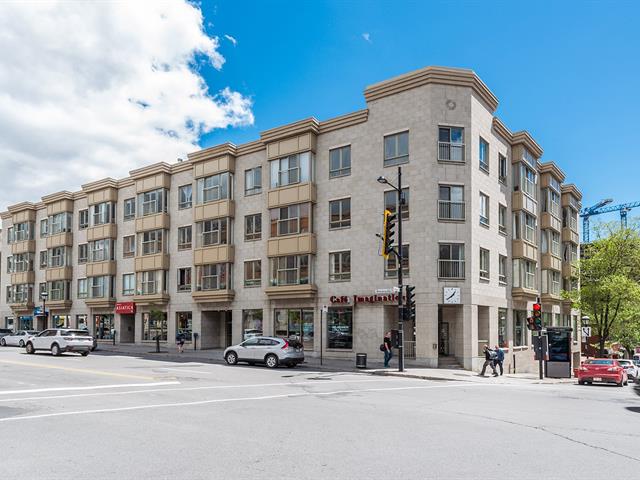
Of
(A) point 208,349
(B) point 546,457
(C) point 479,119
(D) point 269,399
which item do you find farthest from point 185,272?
(B) point 546,457

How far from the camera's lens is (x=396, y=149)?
31.2 m

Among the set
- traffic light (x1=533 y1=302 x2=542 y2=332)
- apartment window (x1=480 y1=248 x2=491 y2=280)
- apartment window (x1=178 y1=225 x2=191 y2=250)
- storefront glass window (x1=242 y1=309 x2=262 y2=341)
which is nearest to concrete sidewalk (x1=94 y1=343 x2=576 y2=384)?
traffic light (x1=533 y1=302 x2=542 y2=332)

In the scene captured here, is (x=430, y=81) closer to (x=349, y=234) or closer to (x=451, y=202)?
(x=451, y=202)

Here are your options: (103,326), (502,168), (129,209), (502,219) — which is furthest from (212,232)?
(502,168)

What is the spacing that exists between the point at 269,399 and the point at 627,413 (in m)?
9.13

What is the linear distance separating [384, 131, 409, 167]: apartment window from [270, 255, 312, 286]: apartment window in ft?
25.8

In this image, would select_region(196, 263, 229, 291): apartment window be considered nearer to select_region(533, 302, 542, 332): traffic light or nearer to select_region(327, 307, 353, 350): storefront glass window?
select_region(327, 307, 353, 350): storefront glass window

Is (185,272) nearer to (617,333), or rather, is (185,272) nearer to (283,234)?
(283,234)

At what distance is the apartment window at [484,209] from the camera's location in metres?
31.8

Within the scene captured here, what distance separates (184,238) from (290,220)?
36.0 ft

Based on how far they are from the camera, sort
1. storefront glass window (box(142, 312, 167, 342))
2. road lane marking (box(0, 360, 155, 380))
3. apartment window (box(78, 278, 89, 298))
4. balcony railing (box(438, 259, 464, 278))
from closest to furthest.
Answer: road lane marking (box(0, 360, 155, 380)) < balcony railing (box(438, 259, 464, 278)) < storefront glass window (box(142, 312, 167, 342)) < apartment window (box(78, 278, 89, 298))

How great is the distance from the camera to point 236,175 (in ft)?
128

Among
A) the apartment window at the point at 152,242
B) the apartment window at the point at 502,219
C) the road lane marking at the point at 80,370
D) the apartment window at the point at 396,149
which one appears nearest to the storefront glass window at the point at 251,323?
the apartment window at the point at 152,242

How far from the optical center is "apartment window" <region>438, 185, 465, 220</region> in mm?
29812
